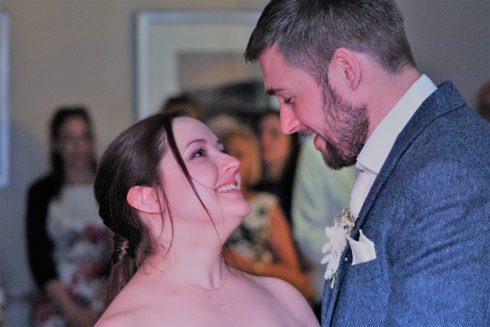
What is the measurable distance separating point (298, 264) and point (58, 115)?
1.51 metres

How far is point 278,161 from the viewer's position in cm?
452

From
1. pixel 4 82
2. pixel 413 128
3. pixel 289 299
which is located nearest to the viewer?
pixel 413 128

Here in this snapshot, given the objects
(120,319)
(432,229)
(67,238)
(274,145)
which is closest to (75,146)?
(67,238)

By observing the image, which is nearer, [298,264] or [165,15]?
[298,264]

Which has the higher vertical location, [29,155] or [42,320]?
[29,155]

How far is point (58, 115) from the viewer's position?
454 cm

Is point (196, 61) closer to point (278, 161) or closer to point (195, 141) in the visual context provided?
point (278, 161)

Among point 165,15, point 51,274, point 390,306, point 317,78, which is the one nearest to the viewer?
point 390,306

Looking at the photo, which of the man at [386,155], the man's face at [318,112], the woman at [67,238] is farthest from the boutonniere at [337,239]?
the woman at [67,238]

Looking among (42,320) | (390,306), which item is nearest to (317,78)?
(390,306)

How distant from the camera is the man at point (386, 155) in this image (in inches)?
58.7

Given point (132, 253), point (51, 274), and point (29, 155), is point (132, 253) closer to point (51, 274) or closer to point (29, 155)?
point (51, 274)

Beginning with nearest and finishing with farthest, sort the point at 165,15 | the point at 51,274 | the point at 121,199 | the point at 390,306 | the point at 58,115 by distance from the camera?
the point at 390,306, the point at 121,199, the point at 51,274, the point at 58,115, the point at 165,15

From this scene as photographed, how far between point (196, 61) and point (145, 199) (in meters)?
2.93
